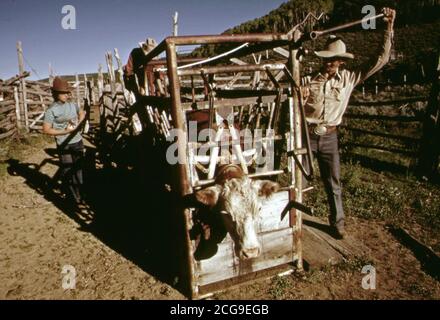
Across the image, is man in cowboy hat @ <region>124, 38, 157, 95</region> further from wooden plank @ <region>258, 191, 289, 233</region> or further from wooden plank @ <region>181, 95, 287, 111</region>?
wooden plank @ <region>258, 191, 289, 233</region>

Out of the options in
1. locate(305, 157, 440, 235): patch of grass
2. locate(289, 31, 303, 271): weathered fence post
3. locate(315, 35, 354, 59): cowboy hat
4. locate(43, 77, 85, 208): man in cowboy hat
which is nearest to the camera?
locate(289, 31, 303, 271): weathered fence post

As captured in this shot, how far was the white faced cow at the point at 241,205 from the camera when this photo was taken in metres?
3.27

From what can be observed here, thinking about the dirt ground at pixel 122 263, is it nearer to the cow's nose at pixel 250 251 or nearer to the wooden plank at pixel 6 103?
the cow's nose at pixel 250 251

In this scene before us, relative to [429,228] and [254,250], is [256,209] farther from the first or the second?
[429,228]

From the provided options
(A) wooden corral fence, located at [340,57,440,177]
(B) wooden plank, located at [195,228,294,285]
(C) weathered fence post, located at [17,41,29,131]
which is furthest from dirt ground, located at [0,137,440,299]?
(C) weathered fence post, located at [17,41,29,131]

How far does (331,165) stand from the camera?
5.00 metres

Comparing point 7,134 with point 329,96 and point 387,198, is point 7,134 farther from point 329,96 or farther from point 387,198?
point 387,198

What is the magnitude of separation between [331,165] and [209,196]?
2.43 metres

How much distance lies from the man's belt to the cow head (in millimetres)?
1713

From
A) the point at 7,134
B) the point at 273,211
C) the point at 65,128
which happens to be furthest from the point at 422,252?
the point at 7,134

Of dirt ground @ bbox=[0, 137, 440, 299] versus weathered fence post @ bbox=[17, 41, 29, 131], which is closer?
dirt ground @ bbox=[0, 137, 440, 299]

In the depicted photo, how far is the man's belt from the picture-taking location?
4824 millimetres

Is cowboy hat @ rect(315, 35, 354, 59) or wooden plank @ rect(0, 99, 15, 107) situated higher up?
wooden plank @ rect(0, 99, 15, 107)

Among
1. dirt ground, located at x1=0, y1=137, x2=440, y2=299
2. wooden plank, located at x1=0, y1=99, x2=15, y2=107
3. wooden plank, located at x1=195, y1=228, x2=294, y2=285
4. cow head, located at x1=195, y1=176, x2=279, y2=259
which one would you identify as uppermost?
wooden plank, located at x1=0, y1=99, x2=15, y2=107
